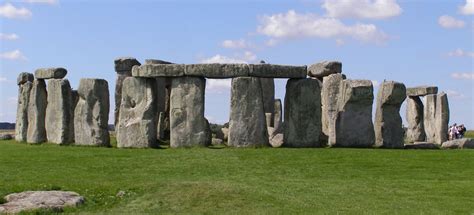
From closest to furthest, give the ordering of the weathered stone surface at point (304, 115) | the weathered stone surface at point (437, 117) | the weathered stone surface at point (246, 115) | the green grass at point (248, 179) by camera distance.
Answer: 1. the green grass at point (248, 179)
2. the weathered stone surface at point (246, 115)
3. the weathered stone surface at point (304, 115)
4. the weathered stone surface at point (437, 117)

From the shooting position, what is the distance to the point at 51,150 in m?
25.8

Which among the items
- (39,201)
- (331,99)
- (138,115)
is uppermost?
(331,99)

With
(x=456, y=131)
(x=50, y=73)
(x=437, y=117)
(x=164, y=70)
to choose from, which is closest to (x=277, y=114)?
(x=437, y=117)

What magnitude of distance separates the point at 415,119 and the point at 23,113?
18.6m

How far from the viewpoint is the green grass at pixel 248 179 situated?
14820 millimetres

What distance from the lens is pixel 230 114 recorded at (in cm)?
2691

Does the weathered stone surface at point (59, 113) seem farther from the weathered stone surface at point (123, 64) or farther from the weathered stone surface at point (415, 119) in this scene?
the weathered stone surface at point (415, 119)

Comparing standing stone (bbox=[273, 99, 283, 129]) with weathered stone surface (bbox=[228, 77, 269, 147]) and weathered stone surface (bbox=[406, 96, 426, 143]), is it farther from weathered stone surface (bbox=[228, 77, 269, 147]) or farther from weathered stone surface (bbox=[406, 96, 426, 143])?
weathered stone surface (bbox=[228, 77, 269, 147])

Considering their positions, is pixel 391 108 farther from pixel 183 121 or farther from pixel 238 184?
pixel 238 184

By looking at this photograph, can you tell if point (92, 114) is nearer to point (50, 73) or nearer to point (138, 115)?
point (138, 115)

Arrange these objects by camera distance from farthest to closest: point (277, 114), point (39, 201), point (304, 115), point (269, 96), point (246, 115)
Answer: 1. point (277, 114)
2. point (269, 96)
3. point (304, 115)
4. point (246, 115)
5. point (39, 201)

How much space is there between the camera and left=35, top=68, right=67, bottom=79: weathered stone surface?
98.5 feet

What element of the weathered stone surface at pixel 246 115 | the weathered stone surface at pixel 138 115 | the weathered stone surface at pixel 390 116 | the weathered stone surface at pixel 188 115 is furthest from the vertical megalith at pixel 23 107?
the weathered stone surface at pixel 390 116

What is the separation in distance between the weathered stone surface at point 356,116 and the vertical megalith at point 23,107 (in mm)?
13486
